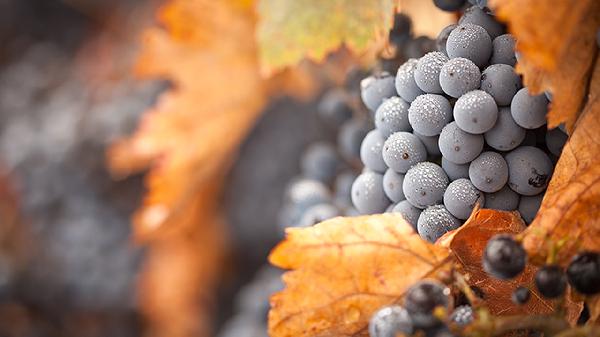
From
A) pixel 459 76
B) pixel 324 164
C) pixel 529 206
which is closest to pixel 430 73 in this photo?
pixel 459 76

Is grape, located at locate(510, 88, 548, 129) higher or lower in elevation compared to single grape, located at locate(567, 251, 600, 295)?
higher

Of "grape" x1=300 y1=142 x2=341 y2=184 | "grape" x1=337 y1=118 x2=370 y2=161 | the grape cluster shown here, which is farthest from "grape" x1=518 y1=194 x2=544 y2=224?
"grape" x1=300 y1=142 x2=341 y2=184

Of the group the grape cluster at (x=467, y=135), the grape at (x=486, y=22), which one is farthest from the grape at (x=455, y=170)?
the grape at (x=486, y=22)

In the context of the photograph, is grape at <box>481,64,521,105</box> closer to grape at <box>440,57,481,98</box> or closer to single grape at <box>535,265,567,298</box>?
grape at <box>440,57,481,98</box>

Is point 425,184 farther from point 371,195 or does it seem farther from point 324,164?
point 324,164

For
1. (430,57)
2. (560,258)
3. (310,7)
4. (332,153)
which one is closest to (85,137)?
(332,153)

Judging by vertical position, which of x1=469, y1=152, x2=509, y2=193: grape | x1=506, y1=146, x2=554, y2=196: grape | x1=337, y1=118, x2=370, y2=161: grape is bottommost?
x1=506, y1=146, x2=554, y2=196: grape

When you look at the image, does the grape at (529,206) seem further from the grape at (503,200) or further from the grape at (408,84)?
the grape at (408,84)
